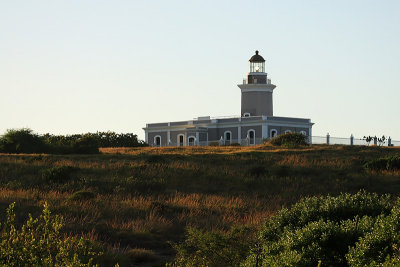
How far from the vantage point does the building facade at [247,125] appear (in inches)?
2704

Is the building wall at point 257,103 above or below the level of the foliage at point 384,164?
above

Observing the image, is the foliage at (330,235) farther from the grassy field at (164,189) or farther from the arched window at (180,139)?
the arched window at (180,139)

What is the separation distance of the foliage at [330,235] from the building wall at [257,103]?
60826 mm

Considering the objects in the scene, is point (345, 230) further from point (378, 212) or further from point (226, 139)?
point (226, 139)

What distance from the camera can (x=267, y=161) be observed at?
3356 cm

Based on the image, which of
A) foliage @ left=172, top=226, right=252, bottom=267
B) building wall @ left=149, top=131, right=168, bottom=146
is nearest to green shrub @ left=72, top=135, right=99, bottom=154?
foliage @ left=172, top=226, right=252, bottom=267

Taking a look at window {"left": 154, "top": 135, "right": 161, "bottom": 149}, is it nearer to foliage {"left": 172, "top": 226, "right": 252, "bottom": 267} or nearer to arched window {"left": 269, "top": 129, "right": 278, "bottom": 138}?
arched window {"left": 269, "top": 129, "right": 278, "bottom": 138}

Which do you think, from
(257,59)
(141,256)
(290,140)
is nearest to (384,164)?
(290,140)

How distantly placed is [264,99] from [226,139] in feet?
22.8

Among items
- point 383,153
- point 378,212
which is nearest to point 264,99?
point 383,153

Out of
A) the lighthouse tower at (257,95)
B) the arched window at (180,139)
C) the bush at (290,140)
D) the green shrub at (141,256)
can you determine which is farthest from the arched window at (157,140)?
the green shrub at (141,256)

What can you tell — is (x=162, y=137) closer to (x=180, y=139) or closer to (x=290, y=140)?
(x=180, y=139)

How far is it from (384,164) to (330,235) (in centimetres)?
2194

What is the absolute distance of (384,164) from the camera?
30.9 meters
